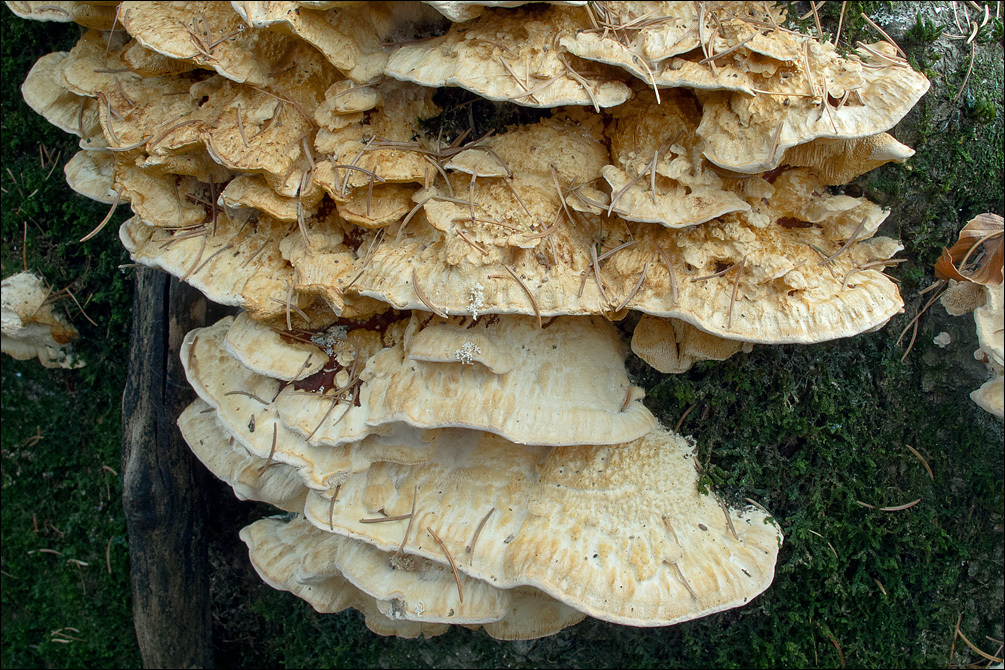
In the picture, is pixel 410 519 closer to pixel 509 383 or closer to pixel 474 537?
pixel 474 537

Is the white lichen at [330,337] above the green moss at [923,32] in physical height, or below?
below

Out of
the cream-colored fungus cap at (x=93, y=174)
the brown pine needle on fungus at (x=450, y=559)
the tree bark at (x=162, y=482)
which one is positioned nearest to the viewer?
the brown pine needle on fungus at (x=450, y=559)

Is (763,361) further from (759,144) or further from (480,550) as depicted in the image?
(480,550)

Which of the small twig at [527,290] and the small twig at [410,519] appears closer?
the small twig at [527,290]

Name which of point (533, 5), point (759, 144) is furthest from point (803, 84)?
point (533, 5)

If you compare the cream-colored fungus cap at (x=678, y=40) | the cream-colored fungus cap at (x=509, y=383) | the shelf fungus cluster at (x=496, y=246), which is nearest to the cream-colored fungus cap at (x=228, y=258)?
the shelf fungus cluster at (x=496, y=246)

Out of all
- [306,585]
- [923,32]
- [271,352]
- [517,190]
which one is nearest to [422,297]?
[517,190]

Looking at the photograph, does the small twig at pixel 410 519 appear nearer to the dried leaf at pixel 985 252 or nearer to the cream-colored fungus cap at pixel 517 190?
the cream-colored fungus cap at pixel 517 190
